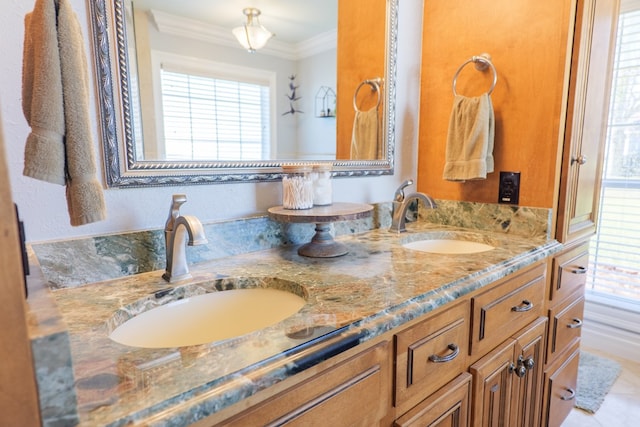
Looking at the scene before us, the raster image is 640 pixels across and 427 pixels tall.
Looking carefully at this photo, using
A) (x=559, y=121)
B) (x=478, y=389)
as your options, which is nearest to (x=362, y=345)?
(x=478, y=389)

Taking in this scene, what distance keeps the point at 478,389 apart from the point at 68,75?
45.8 inches

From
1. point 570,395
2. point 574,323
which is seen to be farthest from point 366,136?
point 570,395

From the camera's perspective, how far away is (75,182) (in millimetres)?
619

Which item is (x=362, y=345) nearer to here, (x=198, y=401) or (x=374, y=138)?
(x=198, y=401)

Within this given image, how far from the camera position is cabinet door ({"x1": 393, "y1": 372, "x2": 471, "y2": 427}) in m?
0.80

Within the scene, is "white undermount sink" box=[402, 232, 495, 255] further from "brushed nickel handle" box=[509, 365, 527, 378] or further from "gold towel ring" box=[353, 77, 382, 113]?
"gold towel ring" box=[353, 77, 382, 113]

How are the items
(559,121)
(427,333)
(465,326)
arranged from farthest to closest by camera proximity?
(559,121), (465,326), (427,333)

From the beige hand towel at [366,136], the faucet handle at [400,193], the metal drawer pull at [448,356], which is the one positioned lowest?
the metal drawer pull at [448,356]

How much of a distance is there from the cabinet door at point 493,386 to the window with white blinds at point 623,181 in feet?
4.93

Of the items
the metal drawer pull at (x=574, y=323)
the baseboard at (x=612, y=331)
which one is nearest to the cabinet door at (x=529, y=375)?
the metal drawer pull at (x=574, y=323)

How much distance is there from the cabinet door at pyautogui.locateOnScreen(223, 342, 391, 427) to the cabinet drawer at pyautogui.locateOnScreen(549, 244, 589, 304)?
0.96 meters

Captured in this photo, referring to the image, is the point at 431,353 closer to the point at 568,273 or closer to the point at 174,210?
the point at 174,210

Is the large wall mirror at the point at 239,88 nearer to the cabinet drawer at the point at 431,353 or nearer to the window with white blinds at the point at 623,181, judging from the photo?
the cabinet drawer at the point at 431,353

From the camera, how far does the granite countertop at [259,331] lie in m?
0.45
